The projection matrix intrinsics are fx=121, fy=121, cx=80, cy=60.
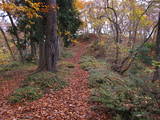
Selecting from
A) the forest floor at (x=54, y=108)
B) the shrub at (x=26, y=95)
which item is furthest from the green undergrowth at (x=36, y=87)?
the forest floor at (x=54, y=108)

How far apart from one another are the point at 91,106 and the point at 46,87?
2.05m

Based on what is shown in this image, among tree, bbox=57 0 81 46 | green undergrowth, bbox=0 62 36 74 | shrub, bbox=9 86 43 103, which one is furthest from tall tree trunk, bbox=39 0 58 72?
green undergrowth, bbox=0 62 36 74

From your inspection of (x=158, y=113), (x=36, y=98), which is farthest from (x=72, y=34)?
(x=158, y=113)

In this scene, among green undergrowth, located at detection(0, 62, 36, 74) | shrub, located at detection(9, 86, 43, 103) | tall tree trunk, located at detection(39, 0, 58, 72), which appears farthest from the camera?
green undergrowth, located at detection(0, 62, 36, 74)

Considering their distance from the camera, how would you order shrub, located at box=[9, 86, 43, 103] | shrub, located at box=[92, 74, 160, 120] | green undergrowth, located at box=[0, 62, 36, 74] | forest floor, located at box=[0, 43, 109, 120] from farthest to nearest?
green undergrowth, located at box=[0, 62, 36, 74] → shrub, located at box=[9, 86, 43, 103] → forest floor, located at box=[0, 43, 109, 120] → shrub, located at box=[92, 74, 160, 120]

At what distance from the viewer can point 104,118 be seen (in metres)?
2.94

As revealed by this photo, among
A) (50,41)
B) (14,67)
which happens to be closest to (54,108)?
(50,41)

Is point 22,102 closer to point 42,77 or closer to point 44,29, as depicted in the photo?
point 42,77

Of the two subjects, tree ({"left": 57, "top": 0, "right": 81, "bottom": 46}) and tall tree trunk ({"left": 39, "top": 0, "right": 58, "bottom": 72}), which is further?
tree ({"left": 57, "top": 0, "right": 81, "bottom": 46})

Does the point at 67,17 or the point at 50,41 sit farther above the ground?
the point at 67,17

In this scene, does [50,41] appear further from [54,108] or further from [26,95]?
[54,108]

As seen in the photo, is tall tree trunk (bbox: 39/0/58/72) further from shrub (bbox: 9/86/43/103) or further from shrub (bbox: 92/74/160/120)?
shrub (bbox: 92/74/160/120)

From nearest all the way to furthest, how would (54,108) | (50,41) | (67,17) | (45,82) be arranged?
(54,108) < (45,82) < (50,41) < (67,17)

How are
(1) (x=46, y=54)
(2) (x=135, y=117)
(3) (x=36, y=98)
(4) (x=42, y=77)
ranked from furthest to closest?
(1) (x=46, y=54)
(4) (x=42, y=77)
(3) (x=36, y=98)
(2) (x=135, y=117)
